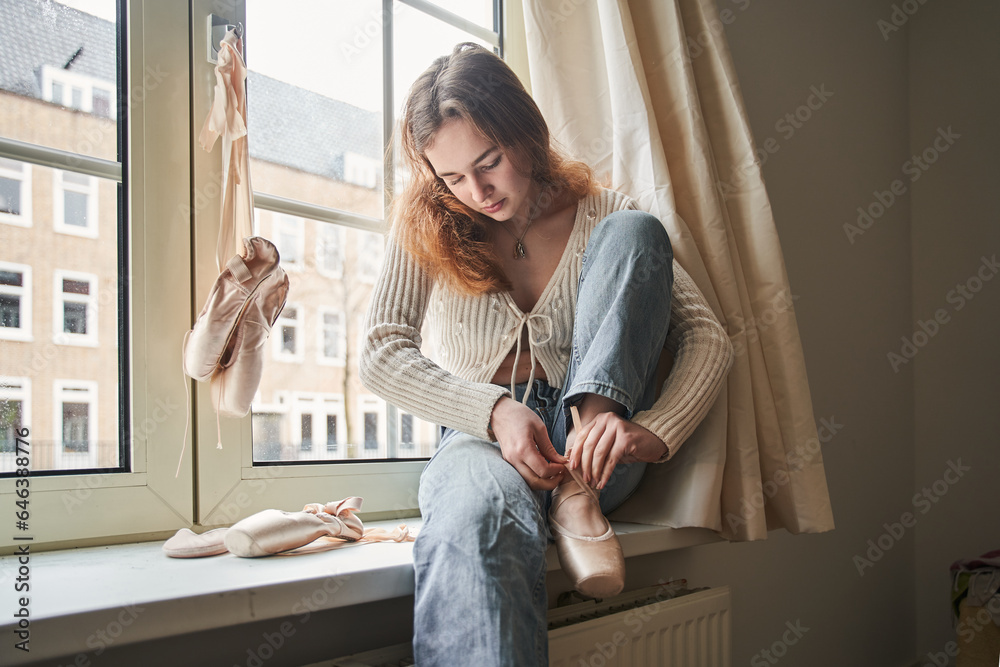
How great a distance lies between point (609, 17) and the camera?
130 centimetres

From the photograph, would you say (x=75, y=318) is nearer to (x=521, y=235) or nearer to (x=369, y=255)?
(x=369, y=255)

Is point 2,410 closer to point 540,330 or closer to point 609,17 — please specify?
point 540,330

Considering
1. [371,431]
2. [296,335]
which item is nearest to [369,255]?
[296,335]

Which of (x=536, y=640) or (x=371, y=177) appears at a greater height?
(x=371, y=177)

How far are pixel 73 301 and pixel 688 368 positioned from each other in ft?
2.64

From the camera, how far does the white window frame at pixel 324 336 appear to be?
3.79ft

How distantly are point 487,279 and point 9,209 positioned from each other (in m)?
0.61

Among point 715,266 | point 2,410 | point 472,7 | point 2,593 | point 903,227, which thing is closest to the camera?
point 2,593

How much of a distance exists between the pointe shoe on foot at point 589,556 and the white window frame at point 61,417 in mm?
586

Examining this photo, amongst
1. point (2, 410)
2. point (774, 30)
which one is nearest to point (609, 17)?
point (774, 30)

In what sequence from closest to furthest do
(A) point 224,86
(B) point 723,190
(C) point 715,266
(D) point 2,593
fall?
(D) point 2,593, (A) point 224,86, (C) point 715,266, (B) point 723,190

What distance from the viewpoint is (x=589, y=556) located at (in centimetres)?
79

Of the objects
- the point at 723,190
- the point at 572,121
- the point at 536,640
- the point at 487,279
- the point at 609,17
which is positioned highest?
the point at 609,17

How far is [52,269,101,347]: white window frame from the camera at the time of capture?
2.98ft
